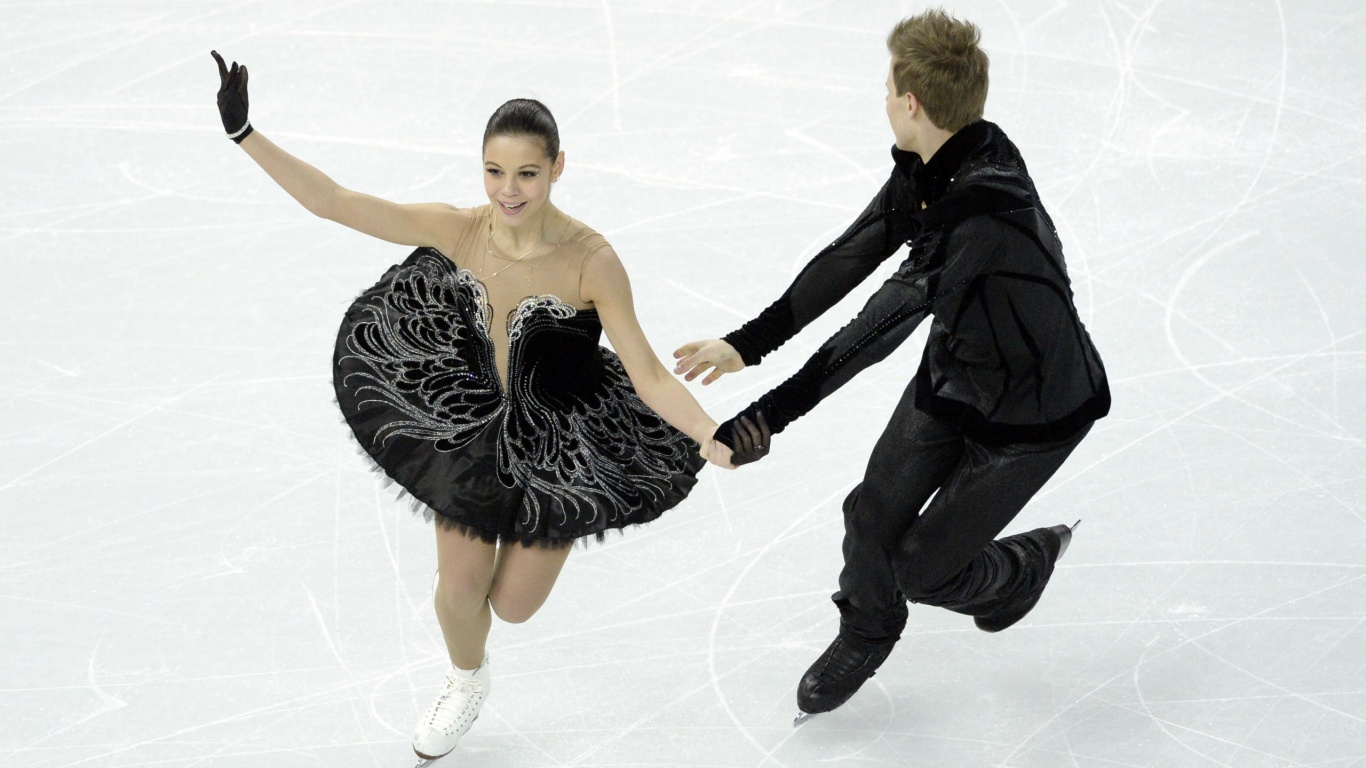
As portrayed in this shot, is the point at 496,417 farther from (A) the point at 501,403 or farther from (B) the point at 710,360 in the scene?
(B) the point at 710,360

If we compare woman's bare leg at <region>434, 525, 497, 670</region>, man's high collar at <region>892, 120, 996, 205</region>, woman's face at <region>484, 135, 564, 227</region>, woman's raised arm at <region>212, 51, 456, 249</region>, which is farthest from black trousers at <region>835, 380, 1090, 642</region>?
woman's raised arm at <region>212, 51, 456, 249</region>

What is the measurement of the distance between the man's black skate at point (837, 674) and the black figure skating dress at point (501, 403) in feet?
1.80

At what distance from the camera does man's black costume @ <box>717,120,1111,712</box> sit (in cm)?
326

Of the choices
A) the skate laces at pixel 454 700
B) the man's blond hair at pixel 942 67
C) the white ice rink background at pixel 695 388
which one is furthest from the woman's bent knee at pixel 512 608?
the man's blond hair at pixel 942 67

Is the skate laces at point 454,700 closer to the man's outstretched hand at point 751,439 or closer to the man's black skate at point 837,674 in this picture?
the man's black skate at point 837,674

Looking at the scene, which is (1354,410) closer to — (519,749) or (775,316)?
(775,316)

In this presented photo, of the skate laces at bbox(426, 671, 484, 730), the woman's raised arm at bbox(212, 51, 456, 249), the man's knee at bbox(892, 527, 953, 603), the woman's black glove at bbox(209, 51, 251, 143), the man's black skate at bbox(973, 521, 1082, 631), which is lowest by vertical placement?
the skate laces at bbox(426, 671, 484, 730)

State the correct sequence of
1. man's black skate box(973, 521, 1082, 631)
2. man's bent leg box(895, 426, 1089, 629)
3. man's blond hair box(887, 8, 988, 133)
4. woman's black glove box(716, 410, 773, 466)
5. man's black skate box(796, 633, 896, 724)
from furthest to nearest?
man's black skate box(973, 521, 1082, 631) < man's black skate box(796, 633, 896, 724) < man's bent leg box(895, 426, 1089, 629) < woman's black glove box(716, 410, 773, 466) < man's blond hair box(887, 8, 988, 133)

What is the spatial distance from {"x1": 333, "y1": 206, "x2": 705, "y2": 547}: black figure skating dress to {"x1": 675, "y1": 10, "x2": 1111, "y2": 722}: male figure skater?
24 cm

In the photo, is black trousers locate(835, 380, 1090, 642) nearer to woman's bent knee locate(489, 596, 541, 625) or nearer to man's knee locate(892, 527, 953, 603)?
man's knee locate(892, 527, 953, 603)

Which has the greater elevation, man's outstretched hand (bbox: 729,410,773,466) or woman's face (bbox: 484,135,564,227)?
woman's face (bbox: 484,135,564,227)

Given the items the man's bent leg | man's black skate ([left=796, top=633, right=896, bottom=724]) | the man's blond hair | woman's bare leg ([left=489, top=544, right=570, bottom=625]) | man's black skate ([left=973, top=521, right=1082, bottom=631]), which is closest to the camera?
the man's blond hair

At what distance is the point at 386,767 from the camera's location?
3631 millimetres

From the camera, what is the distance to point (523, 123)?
134 inches
